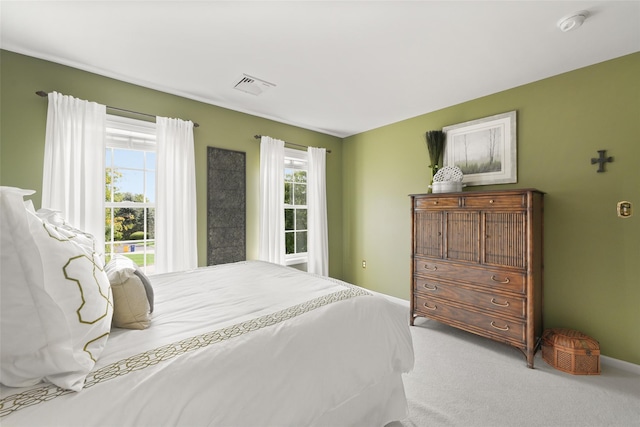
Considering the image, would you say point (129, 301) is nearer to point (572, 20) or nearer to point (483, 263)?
point (483, 263)

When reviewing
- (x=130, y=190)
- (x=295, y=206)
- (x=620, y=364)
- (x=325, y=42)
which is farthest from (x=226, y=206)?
(x=620, y=364)

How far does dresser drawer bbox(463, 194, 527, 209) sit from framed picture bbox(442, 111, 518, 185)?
555mm

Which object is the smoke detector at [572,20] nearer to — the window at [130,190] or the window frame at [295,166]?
the window frame at [295,166]

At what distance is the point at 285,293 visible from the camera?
1.66 metres

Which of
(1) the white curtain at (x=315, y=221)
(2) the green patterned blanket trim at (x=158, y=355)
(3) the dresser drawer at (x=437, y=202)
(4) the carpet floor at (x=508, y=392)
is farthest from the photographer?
(1) the white curtain at (x=315, y=221)

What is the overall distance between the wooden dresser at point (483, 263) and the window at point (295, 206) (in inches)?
69.8

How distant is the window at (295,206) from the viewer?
13.1 ft

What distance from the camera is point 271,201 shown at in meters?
3.58

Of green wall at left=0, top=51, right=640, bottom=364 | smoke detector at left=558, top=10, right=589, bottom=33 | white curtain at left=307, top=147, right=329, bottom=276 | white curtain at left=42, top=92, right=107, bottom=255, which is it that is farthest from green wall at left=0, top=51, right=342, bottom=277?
smoke detector at left=558, top=10, right=589, bottom=33

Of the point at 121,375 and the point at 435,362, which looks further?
the point at 435,362

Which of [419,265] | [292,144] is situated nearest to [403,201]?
[419,265]


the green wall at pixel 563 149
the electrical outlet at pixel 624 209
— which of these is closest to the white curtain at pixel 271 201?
the green wall at pixel 563 149

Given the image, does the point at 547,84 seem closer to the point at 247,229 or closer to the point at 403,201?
the point at 403,201

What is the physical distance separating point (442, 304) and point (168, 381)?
269 centimetres
